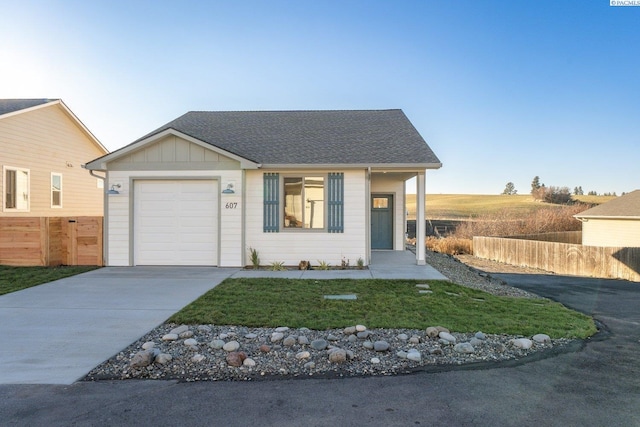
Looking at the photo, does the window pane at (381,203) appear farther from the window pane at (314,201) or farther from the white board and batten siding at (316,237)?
the window pane at (314,201)

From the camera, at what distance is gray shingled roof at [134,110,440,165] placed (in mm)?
10820

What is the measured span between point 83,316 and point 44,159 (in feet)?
41.7

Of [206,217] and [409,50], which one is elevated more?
[409,50]

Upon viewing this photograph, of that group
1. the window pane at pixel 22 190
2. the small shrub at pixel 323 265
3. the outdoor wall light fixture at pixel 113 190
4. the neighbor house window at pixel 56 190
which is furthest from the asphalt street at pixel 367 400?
the neighbor house window at pixel 56 190

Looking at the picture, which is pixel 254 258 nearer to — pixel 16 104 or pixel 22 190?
pixel 22 190

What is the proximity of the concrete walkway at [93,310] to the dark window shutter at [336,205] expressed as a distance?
127cm

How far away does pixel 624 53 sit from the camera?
15.1 meters

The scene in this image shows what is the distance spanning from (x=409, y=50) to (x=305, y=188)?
26.6 ft

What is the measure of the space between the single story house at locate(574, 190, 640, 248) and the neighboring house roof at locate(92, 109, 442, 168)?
16.9 m

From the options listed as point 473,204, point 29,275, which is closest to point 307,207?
point 29,275

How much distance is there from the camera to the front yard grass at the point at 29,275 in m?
8.52

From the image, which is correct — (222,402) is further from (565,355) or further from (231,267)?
(231,267)

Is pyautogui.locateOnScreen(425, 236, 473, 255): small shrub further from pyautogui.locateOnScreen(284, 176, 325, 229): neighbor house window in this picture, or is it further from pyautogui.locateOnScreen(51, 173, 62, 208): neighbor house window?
pyautogui.locateOnScreen(51, 173, 62, 208): neighbor house window

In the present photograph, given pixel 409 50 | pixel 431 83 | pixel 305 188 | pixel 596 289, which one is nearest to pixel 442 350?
pixel 305 188
